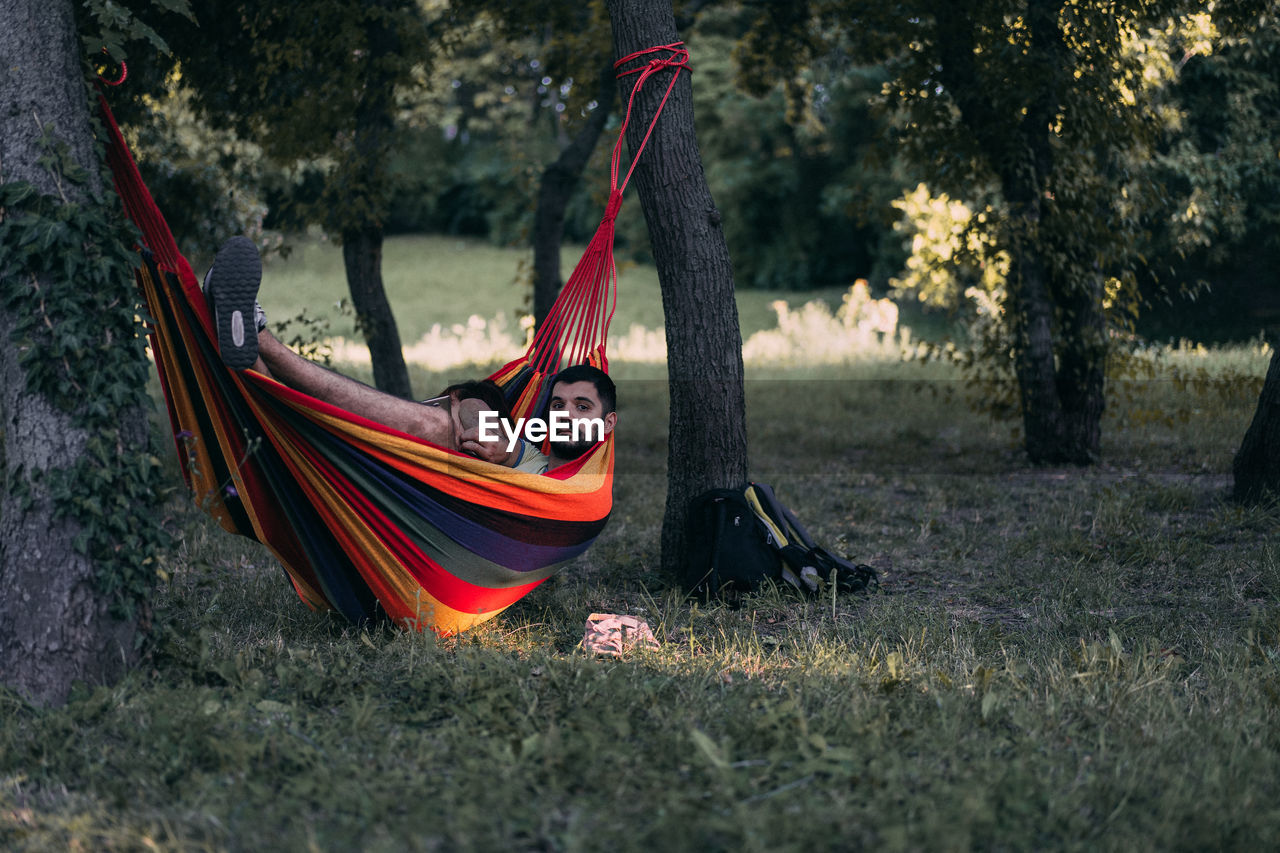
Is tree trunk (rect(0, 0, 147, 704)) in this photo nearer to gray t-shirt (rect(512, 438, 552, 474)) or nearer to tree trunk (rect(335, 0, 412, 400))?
gray t-shirt (rect(512, 438, 552, 474))

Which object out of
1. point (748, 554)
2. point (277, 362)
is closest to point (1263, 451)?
point (748, 554)

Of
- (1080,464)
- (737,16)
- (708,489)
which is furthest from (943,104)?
(737,16)

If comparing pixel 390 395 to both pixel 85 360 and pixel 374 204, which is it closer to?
Answer: pixel 85 360

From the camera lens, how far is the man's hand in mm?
3232

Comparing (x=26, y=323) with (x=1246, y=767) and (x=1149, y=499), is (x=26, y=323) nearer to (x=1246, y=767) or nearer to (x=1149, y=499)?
(x=1246, y=767)

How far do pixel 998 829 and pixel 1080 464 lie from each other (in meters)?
4.82

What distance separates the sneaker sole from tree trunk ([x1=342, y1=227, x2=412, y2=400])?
139 inches

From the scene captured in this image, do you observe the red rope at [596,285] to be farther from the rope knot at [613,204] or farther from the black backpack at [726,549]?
the black backpack at [726,549]

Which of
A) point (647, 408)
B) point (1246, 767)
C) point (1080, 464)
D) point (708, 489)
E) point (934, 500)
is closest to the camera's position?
point (1246, 767)

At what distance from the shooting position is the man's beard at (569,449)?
140 inches

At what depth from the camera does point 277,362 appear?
2.93 meters

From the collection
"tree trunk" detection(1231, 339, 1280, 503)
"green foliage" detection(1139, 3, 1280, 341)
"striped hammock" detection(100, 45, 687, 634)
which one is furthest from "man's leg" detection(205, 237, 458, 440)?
"green foliage" detection(1139, 3, 1280, 341)

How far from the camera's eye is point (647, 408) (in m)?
9.84

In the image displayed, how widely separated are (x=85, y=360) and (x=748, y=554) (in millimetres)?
2107
